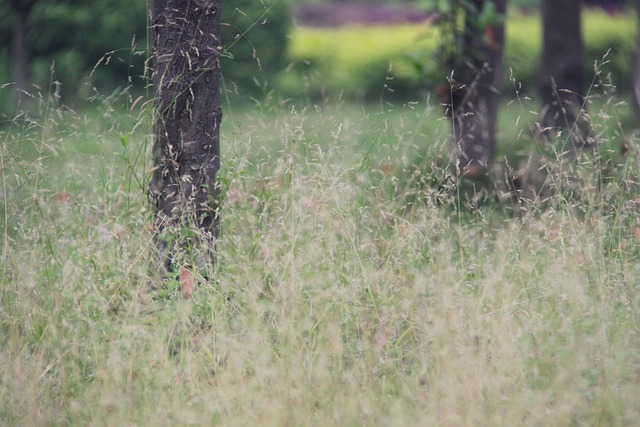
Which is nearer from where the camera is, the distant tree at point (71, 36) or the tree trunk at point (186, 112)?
the tree trunk at point (186, 112)

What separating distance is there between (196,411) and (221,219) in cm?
100

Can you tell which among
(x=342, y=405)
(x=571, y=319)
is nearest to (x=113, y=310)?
(x=342, y=405)

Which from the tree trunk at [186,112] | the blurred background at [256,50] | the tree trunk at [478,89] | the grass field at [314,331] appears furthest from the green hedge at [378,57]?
the grass field at [314,331]

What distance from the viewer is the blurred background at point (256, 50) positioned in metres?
10.2

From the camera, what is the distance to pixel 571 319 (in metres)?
2.55

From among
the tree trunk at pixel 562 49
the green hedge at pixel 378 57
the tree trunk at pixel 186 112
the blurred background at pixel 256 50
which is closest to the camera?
the tree trunk at pixel 186 112

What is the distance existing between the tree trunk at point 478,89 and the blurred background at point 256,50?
1418 millimetres

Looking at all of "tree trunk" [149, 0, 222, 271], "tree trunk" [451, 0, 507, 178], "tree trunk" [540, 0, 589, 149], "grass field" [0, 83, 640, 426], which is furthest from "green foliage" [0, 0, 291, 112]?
"grass field" [0, 83, 640, 426]

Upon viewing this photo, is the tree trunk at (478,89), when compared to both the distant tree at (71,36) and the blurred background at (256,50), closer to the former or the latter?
the blurred background at (256,50)

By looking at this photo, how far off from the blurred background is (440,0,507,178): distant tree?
58.2 inches

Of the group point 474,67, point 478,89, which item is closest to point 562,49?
point 478,89

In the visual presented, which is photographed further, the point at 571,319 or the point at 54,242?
the point at 54,242

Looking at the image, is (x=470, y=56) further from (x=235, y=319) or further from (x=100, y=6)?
(x=100, y=6)

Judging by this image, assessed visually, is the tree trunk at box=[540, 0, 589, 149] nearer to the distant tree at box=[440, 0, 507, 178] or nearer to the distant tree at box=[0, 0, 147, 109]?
the distant tree at box=[440, 0, 507, 178]
